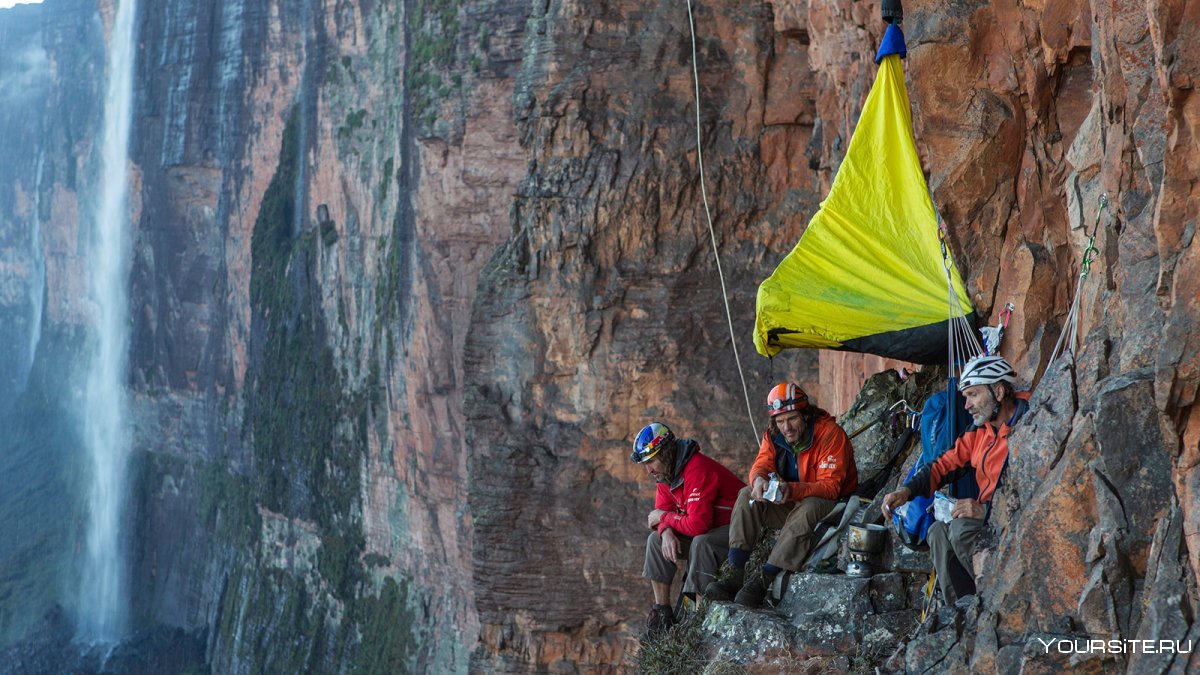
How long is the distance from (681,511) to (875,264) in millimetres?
2288

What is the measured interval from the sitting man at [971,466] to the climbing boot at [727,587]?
1.53 m

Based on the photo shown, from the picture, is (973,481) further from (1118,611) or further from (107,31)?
(107,31)

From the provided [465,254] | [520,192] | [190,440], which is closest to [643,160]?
[520,192]

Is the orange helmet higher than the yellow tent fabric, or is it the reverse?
the yellow tent fabric

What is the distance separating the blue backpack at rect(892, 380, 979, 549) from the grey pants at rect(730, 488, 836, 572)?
717mm

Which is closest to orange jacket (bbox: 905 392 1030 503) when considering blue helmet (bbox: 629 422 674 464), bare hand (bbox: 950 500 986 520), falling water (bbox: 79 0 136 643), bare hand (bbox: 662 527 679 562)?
bare hand (bbox: 950 500 986 520)

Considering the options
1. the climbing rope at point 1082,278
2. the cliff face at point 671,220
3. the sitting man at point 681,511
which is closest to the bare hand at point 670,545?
the sitting man at point 681,511

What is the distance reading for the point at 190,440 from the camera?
4425 cm

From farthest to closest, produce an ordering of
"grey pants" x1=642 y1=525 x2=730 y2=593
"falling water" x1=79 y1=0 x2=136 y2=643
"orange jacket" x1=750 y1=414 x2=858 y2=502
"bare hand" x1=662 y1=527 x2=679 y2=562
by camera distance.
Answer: "falling water" x1=79 y1=0 x2=136 y2=643 < "bare hand" x1=662 y1=527 x2=679 y2=562 < "grey pants" x1=642 y1=525 x2=730 y2=593 < "orange jacket" x1=750 y1=414 x2=858 y2=502

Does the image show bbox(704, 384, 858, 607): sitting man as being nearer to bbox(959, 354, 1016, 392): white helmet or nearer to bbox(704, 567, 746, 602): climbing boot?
bbox(704, 567, 746, 602): climbing boot

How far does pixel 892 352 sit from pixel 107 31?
4508 cm

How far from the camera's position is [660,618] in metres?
9.82

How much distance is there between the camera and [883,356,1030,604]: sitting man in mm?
7336

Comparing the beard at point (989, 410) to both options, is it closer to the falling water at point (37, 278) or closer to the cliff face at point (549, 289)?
the cliff face at point (549, 289)
